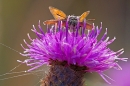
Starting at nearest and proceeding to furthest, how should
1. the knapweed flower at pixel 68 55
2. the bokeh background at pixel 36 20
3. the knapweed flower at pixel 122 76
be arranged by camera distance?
the knapweed flower at pixel 68 55, the knapweed flower at pixel 122 76, the bokeh background at pixel 36 20

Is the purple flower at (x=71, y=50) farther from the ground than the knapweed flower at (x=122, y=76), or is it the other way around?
the purple flower at (x=71, y=50)

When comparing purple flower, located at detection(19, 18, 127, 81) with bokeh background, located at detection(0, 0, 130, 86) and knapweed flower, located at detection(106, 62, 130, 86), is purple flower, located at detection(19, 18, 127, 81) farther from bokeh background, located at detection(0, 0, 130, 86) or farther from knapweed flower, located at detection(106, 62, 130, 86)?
knapweed flower, located at detection(106, 62, 130, 86)

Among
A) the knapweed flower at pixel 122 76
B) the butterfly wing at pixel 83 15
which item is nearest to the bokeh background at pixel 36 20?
the knapweed flower at pixel 122 76

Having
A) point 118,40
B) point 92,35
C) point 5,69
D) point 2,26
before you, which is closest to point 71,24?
point 92,35

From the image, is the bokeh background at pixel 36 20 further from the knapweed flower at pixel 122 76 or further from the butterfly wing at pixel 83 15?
the butterfly wing at pixel 83 15

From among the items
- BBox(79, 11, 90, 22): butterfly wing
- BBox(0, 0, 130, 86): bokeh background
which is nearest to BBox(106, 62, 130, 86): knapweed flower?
BBox(0, 0, 130, 86): bokeh background

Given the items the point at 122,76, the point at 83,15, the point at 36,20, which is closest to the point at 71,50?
the point at 83,15

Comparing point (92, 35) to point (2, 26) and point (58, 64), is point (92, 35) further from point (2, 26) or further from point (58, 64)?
point (2, 26)
